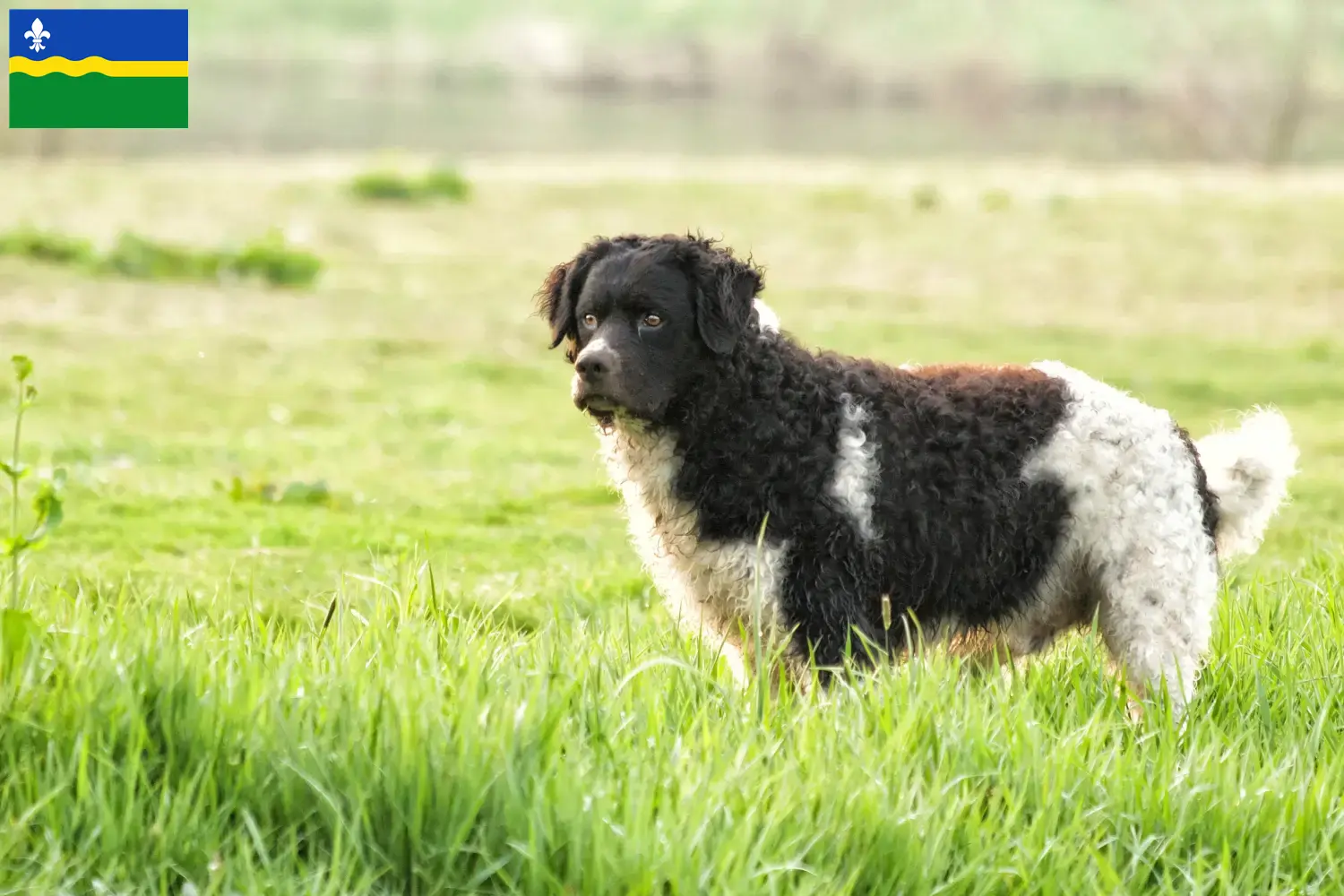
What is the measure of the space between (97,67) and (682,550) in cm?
613

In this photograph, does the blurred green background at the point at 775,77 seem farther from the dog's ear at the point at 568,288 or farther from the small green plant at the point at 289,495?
the dog's ear at the point at 568,288

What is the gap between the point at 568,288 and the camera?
5898 mm

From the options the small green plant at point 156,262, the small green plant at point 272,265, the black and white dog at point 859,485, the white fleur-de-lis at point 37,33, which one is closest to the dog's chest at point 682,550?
the black and white dog at point 859,485

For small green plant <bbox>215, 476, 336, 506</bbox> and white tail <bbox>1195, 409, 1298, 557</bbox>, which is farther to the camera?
small green plant <bbox>215, 476, 336, 506</bbox>

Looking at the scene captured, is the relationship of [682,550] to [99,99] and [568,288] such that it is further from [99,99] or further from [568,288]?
[99,99]

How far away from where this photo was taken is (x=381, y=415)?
1251 cm

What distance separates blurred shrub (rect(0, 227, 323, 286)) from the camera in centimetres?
1608

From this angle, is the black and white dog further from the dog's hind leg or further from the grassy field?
the grassy field

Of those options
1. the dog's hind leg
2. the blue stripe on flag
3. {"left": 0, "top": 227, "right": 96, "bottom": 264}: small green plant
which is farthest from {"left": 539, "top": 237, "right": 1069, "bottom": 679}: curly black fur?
{"left": 0, "top": 227, "right": 96, "bottom": 264}: small green plant

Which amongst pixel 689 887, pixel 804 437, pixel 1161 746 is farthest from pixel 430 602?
pixel 1161 746

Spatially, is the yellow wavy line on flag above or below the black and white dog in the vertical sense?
above

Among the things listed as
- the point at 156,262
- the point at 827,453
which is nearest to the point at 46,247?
the point at 156,262

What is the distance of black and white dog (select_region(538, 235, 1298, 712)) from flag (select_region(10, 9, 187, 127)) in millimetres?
4953

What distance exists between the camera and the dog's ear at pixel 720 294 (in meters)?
5.54
